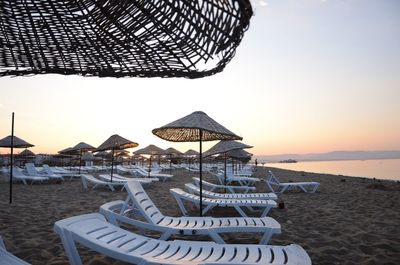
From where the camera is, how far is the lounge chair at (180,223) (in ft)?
13.1

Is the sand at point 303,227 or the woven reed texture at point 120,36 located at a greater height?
the woven reed texture at point 120,36

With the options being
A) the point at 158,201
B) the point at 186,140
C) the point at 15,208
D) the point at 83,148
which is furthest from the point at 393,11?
the point at 83,148

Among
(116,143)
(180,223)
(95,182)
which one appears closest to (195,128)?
(180,223)

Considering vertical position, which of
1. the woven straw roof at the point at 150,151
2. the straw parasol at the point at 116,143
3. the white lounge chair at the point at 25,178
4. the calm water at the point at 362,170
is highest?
the straw parasol at the point at 116,143

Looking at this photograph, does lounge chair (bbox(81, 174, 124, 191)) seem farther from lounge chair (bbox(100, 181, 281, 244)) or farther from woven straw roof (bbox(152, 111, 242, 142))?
lounge chair (bbox(100, 181, 281, 244))

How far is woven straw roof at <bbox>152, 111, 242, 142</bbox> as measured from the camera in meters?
5.72

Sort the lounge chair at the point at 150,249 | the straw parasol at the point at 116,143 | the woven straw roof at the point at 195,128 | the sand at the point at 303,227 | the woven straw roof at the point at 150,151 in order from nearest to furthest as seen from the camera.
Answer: the lounge chair at the point at 150,249, the sand at the point at 303,227, the woven straw roof at the point at 195,128, the straw parasol at the point at 116,143, the woven straw roof at the point at 150,151

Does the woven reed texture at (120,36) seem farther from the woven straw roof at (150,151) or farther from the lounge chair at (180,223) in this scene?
the woven straw roof at (150,151)

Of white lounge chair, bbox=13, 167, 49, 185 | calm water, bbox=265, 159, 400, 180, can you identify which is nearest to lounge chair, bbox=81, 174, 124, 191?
white lounge chair, bbox=13, 167, 49, 185

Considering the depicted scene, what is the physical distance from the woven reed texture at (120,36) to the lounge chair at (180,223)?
2588 mm

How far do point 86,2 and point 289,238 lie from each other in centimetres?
482

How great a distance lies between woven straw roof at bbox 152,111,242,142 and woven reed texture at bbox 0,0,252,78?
3.92m

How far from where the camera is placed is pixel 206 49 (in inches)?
49.8

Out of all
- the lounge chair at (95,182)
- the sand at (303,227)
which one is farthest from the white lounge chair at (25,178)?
the sand at (303,227)
